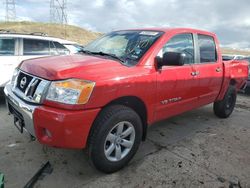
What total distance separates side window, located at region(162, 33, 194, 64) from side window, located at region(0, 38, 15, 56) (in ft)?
12.8

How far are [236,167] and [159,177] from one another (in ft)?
3.70

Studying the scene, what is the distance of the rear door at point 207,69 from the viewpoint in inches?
174

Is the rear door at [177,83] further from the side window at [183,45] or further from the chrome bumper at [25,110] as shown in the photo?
the chrome bumper at [25,110]

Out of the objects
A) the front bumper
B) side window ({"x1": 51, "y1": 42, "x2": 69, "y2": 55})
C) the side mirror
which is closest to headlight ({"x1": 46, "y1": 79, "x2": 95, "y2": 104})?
the front bumper

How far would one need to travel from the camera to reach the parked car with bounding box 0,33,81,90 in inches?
231

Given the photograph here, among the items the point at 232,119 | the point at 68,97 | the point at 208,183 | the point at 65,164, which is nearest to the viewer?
the point at 68,97

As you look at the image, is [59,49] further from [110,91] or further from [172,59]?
[110,91]

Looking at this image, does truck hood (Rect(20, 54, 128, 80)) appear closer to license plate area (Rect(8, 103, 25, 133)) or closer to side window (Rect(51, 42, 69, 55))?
license plate area (Rect(8, 103, 25, 133))

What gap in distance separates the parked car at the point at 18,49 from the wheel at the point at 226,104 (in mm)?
4134

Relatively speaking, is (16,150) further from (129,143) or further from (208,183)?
(208,183)

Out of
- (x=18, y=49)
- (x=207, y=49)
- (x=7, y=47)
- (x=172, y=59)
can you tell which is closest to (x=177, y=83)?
(x=172, y=59)

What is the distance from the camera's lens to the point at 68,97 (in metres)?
2.68

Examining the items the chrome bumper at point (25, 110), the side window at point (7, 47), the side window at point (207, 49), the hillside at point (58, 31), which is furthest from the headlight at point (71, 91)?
the hillside at point (58, 31)

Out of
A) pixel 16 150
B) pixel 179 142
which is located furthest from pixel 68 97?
pixel 179 142
